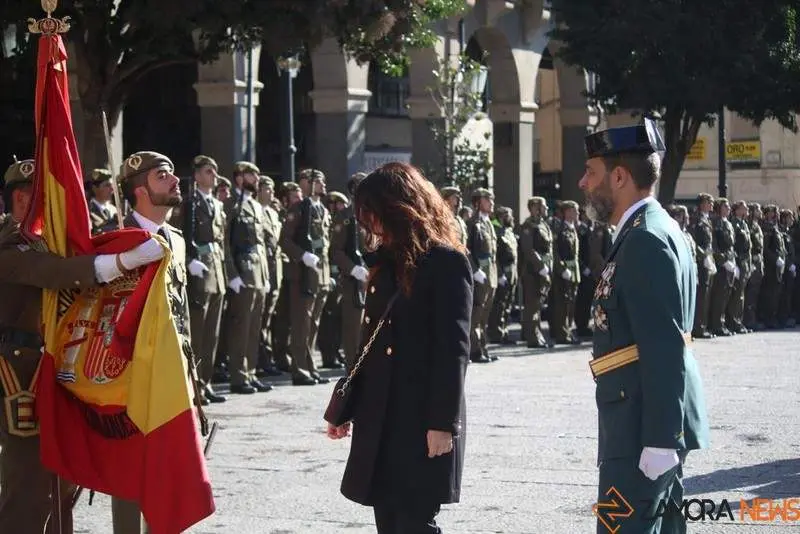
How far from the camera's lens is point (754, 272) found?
25.4 metres

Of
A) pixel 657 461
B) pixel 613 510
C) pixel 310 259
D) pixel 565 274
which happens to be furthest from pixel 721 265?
pixel 657 461

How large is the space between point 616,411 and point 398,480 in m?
A: 0.85

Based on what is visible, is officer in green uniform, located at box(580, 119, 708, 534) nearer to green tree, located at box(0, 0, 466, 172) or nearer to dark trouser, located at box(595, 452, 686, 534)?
dark trouser, located at box(595, 452, 686, 534)

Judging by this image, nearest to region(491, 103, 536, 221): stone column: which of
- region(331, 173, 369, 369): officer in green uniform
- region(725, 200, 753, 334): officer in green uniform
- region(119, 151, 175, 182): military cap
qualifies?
region(725, 200, 753, 334): officer in green uniform

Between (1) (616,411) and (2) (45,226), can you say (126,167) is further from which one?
(1) (616,411)

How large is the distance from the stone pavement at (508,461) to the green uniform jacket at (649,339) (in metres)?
2.71

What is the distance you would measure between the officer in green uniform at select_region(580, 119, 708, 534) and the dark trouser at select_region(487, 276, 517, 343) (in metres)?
14.9

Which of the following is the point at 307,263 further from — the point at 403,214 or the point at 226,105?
the point at 403,214

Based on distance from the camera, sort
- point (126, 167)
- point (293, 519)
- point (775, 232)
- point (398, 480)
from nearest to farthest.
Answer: point (398, 480) → point (126, 167) → point (293, 519) → point (775, 232)

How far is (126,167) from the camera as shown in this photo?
6891 mm

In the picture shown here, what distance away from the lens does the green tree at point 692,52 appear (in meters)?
26.4

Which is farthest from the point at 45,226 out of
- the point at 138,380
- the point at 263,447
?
the point at 263,447

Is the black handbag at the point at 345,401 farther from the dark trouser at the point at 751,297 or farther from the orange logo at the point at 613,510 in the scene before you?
the dark trouser at the point at 751,297

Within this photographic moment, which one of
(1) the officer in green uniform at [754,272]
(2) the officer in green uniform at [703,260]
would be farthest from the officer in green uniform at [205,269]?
(1) the officer in green uniform at [754,272]
